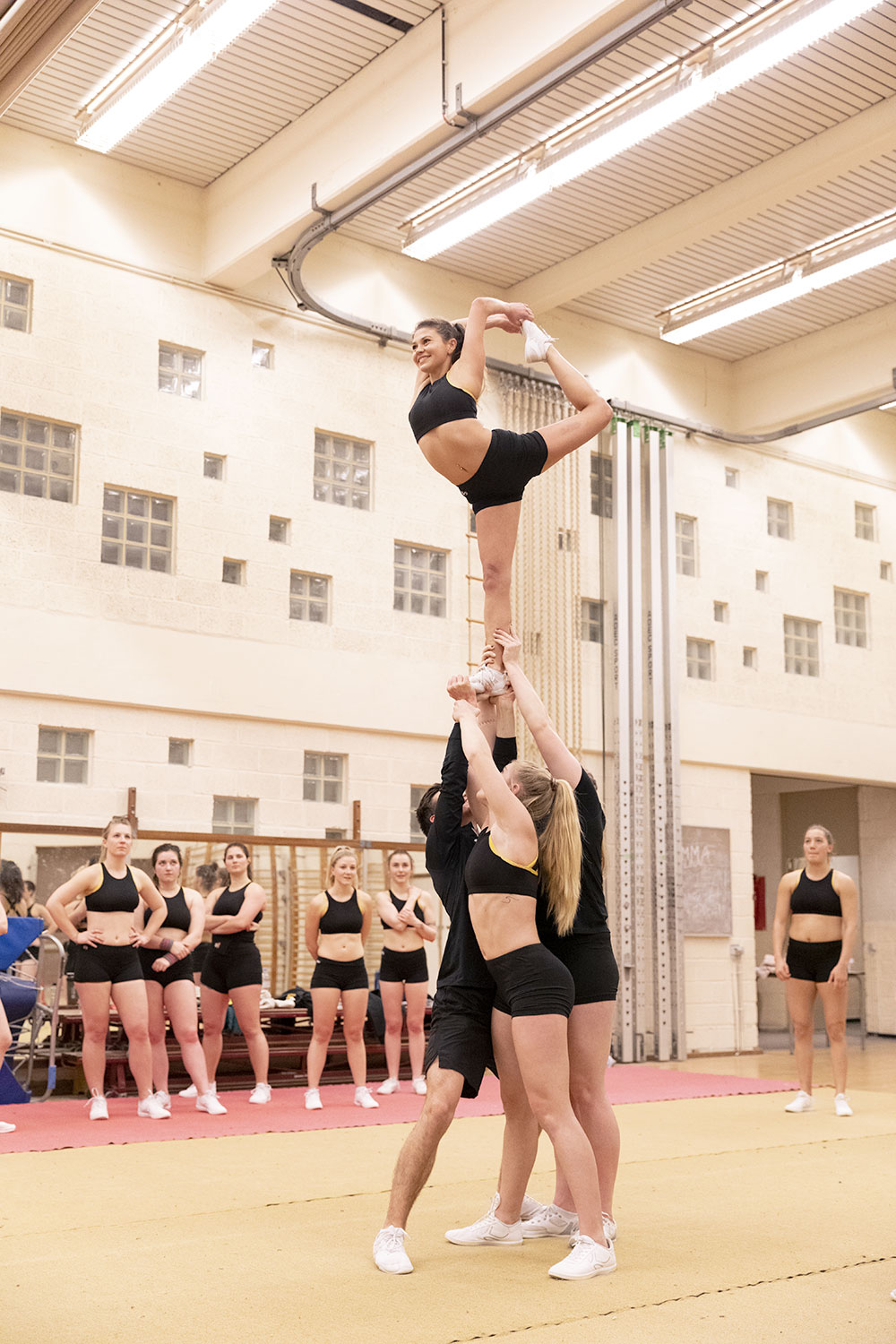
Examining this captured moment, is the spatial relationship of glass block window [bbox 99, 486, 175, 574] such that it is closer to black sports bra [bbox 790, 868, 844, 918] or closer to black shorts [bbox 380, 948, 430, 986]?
black shorts [bbox 380, 948, 430, 986]

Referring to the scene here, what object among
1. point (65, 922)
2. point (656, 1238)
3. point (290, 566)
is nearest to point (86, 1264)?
point (656, 1238)

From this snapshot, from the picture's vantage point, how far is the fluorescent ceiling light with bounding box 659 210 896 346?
1151 cm

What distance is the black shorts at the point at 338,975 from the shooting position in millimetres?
8547

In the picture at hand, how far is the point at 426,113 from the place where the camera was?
9.14 meters

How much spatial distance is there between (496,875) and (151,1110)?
451cm

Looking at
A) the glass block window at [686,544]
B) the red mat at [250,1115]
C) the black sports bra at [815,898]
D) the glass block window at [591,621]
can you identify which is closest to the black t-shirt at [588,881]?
the red mat at [250,1115]

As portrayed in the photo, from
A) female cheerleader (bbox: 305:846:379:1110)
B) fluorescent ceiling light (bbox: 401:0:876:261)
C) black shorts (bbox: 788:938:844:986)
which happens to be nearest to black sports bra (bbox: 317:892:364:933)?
female cheerleader (bbox: 305:846:379:1110)

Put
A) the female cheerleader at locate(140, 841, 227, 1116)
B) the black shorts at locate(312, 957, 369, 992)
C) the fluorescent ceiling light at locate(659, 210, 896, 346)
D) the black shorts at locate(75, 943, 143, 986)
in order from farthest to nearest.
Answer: the fluorescent ceiling light at locate(659, 210, 896, 346), the black shorts at locate(312, 957, 369, 992), the female cheerleader at locate(140, 841, 227, 1116), the black shorts at locate(75, 943, 143, 986)

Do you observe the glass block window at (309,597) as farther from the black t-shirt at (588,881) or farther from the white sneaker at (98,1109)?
the black t-shirt at (588,881)

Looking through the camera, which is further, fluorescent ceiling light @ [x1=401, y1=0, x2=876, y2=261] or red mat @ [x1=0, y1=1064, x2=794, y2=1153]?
fluorescent ceiling light @ [x1=401, y1=0, x2=876, y2=261]

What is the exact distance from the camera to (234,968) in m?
8.33

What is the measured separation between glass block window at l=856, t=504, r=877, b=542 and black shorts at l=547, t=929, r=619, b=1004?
476 inches

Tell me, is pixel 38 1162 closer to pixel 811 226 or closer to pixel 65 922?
pixel 65 922

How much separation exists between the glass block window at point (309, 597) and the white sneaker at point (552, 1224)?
280 inches
